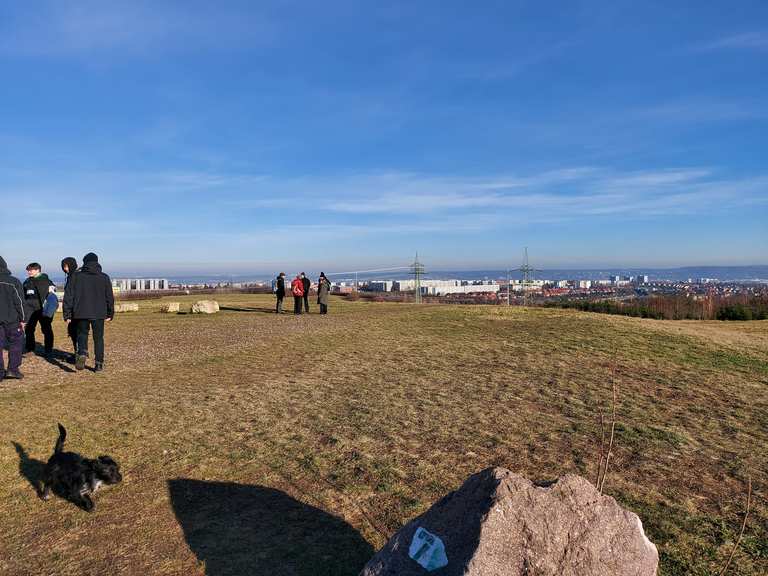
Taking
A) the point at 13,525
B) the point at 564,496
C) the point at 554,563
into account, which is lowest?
the point at 13,525

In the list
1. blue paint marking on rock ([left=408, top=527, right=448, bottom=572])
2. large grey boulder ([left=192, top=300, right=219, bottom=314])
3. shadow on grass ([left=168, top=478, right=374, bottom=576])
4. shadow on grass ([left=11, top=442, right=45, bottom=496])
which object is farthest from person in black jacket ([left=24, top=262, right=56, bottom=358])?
large grey boulder ([left=192, top=300, right=219, bottom=314])

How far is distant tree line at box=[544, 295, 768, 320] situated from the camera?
29047mm

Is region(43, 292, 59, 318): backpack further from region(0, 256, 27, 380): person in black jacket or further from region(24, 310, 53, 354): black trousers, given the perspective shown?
region(0, 256, 27, 380): person in black jacket

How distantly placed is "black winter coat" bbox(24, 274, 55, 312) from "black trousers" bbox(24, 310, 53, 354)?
0.41 meters

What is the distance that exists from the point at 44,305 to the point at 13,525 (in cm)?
866

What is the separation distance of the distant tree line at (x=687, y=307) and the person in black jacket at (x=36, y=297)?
2650 cm

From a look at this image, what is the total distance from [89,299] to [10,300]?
121cm

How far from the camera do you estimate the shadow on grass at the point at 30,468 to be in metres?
5.76

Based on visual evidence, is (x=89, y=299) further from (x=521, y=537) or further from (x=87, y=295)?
(x=521, y=537)

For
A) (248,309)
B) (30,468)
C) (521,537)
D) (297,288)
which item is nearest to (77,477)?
(30,468)

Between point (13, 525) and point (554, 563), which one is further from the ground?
point (554, 563)

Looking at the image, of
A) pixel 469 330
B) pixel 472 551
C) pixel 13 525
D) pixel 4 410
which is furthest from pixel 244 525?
pixel 469 330

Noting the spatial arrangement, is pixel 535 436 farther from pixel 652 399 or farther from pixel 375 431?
pixel 652 399

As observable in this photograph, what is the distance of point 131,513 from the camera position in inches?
196
